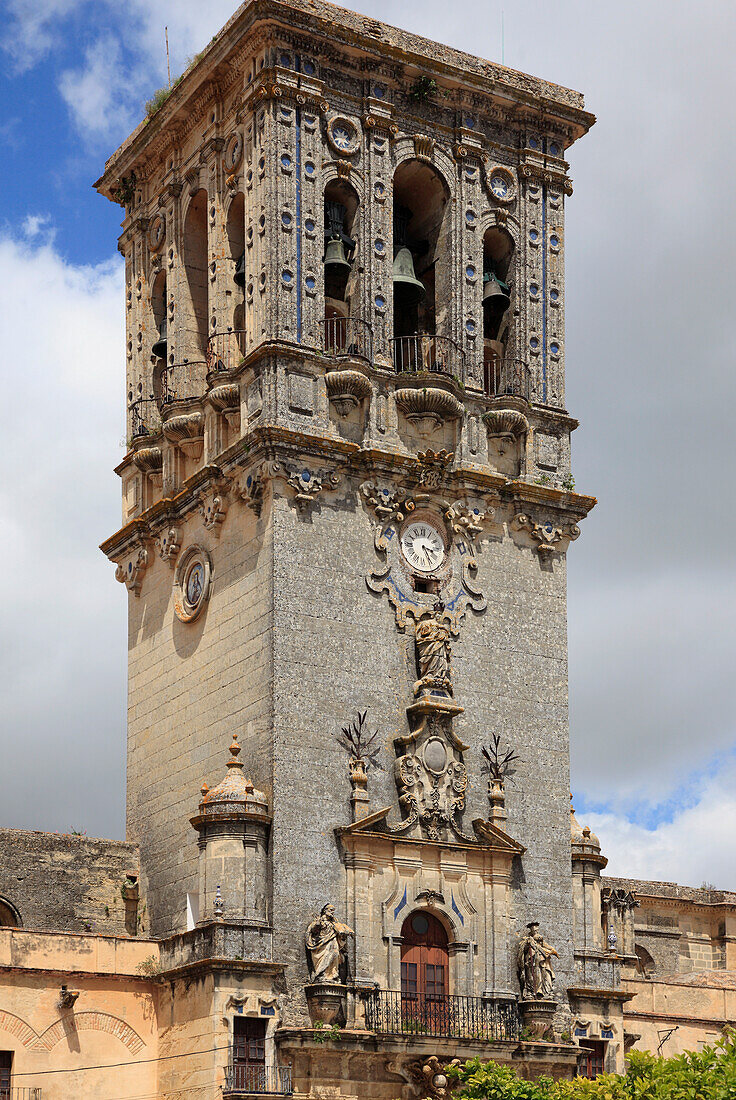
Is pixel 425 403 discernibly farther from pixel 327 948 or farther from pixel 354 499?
pixel 327 948

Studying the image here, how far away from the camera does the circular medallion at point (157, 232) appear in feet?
154

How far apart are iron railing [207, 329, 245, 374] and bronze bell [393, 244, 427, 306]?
3543mm

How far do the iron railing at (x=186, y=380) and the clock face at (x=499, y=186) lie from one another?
23.8ft

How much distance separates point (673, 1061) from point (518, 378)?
15660 mm

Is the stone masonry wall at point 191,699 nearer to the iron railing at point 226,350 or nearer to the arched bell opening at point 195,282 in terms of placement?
the iron railing at point 226,350

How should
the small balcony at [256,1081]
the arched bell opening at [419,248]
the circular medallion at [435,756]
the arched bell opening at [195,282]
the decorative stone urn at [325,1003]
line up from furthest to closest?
the arched bell opening at [195,282] < the arched bell opening at [419,248] < the circular medallion at [435,756] < the decorative stone urn at [325,1003] < the small balcony at [256,1081]

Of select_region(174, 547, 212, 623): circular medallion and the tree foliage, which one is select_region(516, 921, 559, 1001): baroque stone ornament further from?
select_region(174, 547, 212, 623): circular medallion

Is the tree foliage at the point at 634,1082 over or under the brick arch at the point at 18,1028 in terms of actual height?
under

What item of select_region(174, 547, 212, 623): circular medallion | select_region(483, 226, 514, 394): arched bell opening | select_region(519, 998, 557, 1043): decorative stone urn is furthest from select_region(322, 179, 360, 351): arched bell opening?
select_region(519, 998, 557, 1043): decorative stone urn

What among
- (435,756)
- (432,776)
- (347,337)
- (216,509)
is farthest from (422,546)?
(432,776)

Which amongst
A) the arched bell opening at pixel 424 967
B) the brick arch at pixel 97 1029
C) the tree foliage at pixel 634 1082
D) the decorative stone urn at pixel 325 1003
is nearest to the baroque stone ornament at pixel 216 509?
the arched bell opening at pixel 424 967

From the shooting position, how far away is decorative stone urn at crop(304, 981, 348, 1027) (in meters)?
37.6

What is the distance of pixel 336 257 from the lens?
1705 inches

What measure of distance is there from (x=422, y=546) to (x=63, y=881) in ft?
31.7
